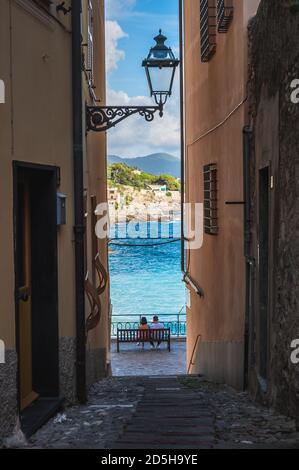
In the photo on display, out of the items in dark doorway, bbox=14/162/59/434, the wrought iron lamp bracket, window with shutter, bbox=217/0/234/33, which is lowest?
dark doorway, bbox=14/162/59/434

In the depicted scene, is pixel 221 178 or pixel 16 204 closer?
pixel 16 204

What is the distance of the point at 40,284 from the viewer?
727 cm

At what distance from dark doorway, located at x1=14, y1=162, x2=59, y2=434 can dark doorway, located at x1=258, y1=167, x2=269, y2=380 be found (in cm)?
234

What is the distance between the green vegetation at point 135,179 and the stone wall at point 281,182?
79.9 metres

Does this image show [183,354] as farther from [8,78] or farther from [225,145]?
[8,78]

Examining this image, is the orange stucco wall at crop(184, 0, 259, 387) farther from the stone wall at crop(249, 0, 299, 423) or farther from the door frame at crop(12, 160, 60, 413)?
the door frame at crop(12, 160, 60, 413)

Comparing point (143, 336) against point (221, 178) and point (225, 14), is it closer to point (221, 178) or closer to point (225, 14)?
point (221, 178)

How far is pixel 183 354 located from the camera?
818 inches

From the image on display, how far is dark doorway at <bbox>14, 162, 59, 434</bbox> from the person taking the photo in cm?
718

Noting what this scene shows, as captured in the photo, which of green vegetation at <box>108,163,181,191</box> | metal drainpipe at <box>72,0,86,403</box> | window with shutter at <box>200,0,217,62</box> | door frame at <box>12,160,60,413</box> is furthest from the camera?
green vegetation at <box>108,163,181,191</box>

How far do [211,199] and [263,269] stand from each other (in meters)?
3.84

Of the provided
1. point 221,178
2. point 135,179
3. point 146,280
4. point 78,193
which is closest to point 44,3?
point 78,193

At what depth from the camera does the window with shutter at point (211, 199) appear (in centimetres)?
1166

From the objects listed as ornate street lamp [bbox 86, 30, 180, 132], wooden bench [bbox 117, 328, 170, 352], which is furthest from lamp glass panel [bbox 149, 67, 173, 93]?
wooden bench [bbox 117, 328, 170, 352]
